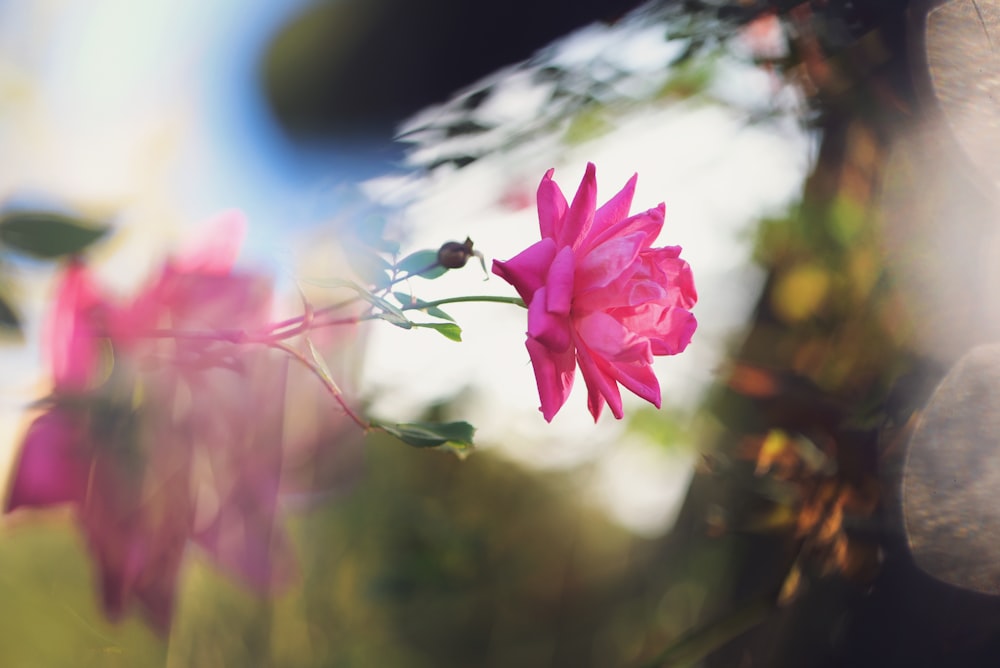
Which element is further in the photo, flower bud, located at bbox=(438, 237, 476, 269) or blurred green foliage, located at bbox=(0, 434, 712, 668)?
blurred green foliage, located at bbox=(0, 434, 712, 668)

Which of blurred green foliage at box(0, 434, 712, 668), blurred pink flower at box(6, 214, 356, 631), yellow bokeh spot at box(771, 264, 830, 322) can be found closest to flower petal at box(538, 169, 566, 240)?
blurred pink flower at box(6, 214, 356, 631)

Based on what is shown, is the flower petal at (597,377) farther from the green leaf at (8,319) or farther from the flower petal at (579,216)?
the green leaf at (8,319)

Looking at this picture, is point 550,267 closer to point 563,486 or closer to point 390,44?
point 390,44

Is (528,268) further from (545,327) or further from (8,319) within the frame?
(8,319)

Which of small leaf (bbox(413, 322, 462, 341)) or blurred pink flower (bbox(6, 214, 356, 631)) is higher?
small leaf (bbox(413, 322, 462, 341))

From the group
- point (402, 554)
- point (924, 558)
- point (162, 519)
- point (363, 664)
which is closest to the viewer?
point (162, 519)

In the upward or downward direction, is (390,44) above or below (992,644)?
above

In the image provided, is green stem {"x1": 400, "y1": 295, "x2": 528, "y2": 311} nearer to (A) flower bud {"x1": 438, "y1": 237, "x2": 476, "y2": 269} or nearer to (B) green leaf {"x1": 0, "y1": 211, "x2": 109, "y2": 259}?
(A) flower bud {"x1": 438, "y1": 237, "x2": 476, "y2": 269}

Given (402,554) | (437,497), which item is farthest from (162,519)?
(437,497)
